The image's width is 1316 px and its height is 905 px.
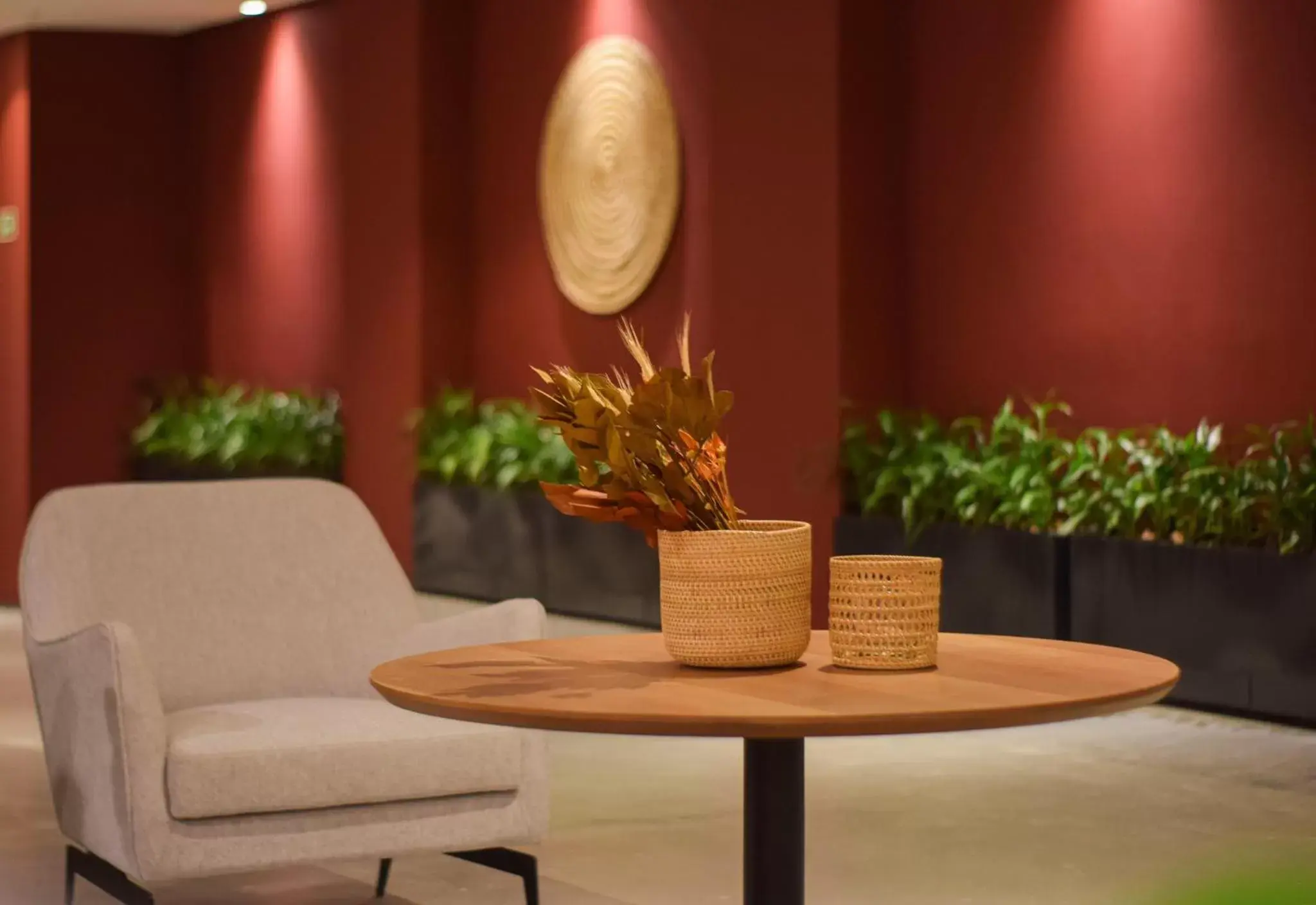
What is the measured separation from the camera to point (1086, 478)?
6258mm

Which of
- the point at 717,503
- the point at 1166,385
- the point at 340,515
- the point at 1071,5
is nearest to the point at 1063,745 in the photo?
the point at 1166,385

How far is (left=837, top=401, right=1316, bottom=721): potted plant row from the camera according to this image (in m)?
5.28

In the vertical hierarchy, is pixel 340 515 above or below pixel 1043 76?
below

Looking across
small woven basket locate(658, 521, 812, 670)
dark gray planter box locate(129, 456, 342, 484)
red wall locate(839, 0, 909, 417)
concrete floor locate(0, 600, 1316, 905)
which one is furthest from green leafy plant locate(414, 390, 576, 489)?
small woven basket locate(658, 521, 812, 670)

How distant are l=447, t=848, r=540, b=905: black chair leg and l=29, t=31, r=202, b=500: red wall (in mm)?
7033

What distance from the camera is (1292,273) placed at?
564 cm

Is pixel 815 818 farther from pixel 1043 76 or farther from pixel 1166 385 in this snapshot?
pixel 1043 76

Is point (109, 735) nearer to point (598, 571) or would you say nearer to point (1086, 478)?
point (1086, 478)

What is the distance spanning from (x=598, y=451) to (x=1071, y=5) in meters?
4.69

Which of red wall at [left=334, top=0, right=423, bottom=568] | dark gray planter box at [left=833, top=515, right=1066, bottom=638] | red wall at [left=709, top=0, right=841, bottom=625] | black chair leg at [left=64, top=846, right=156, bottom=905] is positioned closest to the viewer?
black chair leg at [left=64, top=846, right=156, bottom=905]

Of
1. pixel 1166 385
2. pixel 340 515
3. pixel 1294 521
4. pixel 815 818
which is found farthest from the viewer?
pixel 1166 385

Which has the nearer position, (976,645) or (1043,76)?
(976,645)

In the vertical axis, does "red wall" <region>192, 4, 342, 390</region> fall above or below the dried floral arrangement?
above

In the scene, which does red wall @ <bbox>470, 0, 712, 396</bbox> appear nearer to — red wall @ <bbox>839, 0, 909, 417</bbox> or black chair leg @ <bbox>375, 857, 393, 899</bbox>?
red wall @ <bbox>839, 0, 909, 417</bbox>
